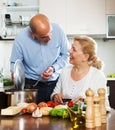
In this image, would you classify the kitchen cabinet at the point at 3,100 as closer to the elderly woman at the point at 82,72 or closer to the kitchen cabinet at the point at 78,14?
the elderly woman at the point at 82,72

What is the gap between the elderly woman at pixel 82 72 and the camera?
2.10 metres

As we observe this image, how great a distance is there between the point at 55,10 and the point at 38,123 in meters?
2.55

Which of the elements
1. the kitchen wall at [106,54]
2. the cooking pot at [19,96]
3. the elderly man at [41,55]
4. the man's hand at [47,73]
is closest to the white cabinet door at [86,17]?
the kitchen wall at [106,54]

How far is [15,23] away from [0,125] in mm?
2750

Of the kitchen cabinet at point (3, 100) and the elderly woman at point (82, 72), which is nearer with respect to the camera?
the elderly woman at point (82, 72)

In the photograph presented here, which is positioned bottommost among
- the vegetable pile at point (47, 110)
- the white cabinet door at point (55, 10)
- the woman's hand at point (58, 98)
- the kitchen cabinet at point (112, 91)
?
the kitchen cabinet at point (112, 91)

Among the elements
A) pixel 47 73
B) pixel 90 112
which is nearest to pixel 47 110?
pixel 90 112

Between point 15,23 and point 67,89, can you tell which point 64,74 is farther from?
point 15,23

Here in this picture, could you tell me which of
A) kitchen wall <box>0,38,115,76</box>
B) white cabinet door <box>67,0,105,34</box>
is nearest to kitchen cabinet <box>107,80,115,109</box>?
kitchen wall <box>0,38,115,76</box>

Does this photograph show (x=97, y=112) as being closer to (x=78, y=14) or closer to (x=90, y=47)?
(x=90, y=47)

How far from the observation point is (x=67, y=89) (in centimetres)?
216

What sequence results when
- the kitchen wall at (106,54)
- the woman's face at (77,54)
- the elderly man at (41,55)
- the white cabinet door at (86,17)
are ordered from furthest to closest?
the kitchen wall at (106,54) < the white cabinet door at (86,17) < the elderly man at (41,55) < the woman's face at (77,54)

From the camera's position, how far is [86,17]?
382cm

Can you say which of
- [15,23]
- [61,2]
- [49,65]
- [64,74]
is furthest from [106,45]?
[64,74]
